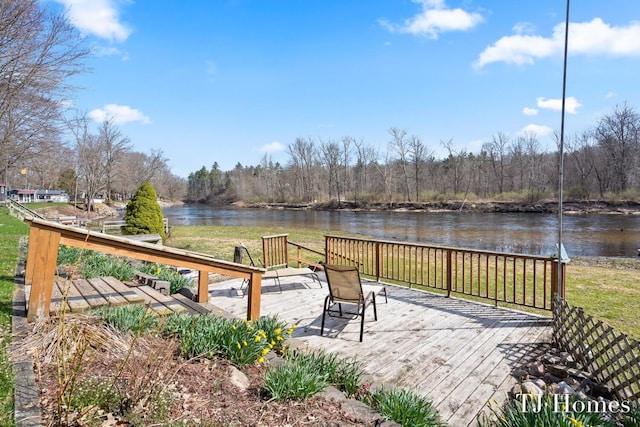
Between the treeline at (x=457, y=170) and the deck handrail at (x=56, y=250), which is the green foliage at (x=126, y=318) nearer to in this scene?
the deck handrail at (x=56, y=250)

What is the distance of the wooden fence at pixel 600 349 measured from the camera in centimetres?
301

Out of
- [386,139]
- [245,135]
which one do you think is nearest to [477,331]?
[245,135]

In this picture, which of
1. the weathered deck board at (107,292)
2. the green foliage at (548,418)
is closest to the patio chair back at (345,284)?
the green foliage at (548,418)

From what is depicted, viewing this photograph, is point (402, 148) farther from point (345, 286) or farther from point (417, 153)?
point (345, 286)

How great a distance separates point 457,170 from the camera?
5234 cm

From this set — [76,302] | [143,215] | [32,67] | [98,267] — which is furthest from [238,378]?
[143,215]

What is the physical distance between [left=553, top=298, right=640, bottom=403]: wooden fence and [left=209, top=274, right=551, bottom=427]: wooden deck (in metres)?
0.36

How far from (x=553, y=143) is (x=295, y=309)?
50.3 m

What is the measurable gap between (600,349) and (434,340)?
160 centimetres

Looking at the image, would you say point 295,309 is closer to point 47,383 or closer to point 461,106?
point 47,383

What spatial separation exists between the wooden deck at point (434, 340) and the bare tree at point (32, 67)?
Result: 26.9ft

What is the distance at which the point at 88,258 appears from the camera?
602 cm

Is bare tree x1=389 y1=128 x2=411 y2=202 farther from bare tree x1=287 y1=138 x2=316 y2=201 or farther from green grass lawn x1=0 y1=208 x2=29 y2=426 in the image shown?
green grass lawn x1=0 y1=208 x2=29 y2=426

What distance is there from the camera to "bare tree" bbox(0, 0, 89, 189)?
8828 mm
